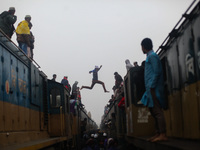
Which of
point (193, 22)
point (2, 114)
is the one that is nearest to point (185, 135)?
point (193, 22)

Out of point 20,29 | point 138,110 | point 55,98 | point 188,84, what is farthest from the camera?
point 55,98

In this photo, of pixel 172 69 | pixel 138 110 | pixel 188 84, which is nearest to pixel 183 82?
pixel 188 84

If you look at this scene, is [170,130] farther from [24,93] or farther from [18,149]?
[24,93]

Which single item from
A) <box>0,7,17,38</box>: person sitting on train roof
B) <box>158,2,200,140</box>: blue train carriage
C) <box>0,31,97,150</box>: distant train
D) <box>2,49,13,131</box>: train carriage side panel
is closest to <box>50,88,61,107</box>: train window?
<box>0,31,97,150</box>: distant train

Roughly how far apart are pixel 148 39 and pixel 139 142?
1.73 m

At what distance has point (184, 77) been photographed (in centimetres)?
403

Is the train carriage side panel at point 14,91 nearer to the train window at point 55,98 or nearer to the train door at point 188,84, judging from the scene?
the train door at point 188,84

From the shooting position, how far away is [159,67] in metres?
4.51

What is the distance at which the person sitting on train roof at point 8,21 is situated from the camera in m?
7.46

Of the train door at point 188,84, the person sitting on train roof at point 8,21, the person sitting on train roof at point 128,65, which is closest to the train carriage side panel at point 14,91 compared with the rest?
the person sitting on train roof at point 8,21

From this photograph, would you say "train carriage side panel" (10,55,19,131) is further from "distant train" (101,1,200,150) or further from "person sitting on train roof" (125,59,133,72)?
"person sitting on train roof" (125,59,133,72)

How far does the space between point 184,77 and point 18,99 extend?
3418 millimetres

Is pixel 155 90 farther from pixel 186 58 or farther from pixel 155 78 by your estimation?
pixel 186 58

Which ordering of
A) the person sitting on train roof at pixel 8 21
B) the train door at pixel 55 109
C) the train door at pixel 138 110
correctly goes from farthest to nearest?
the train door at pixel 55 109 → the person sitting on train roof at pixel 8 21 → the train door at pixel 138 110
